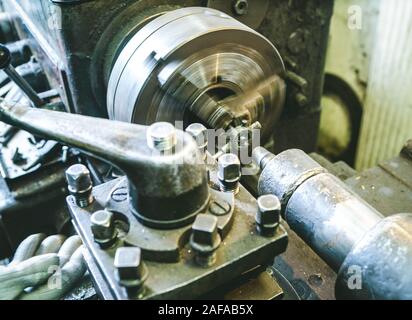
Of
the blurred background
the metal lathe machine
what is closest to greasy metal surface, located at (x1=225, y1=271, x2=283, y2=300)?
the metal lathe machine

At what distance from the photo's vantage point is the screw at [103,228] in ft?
2.42

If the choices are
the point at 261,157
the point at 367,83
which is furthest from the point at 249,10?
the point at 367,83

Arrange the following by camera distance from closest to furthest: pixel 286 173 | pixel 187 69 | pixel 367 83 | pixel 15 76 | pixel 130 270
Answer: pixel 130 270 < pixel 286 173 < pixel 187 69 < pixel 15 76 < pixel 367 83

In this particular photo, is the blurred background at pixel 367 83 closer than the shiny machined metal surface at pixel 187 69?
No

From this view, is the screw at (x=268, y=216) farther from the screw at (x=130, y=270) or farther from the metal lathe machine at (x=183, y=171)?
the screw at (x=130, y=270)

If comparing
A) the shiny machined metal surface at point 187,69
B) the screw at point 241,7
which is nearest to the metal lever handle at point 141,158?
the shiny machined metal surface at point 187,69

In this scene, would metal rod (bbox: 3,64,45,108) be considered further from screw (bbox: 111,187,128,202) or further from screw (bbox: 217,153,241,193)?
screw (bbox: 217,153,241,193)

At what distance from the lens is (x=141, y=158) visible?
2.33 ft

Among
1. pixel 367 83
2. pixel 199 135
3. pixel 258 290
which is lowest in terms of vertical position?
pixel 367 83

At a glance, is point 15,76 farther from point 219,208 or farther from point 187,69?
point 219,208

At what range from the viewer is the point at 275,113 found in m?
1.28

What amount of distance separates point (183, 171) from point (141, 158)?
0.22ft

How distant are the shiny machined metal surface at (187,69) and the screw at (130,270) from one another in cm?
44
